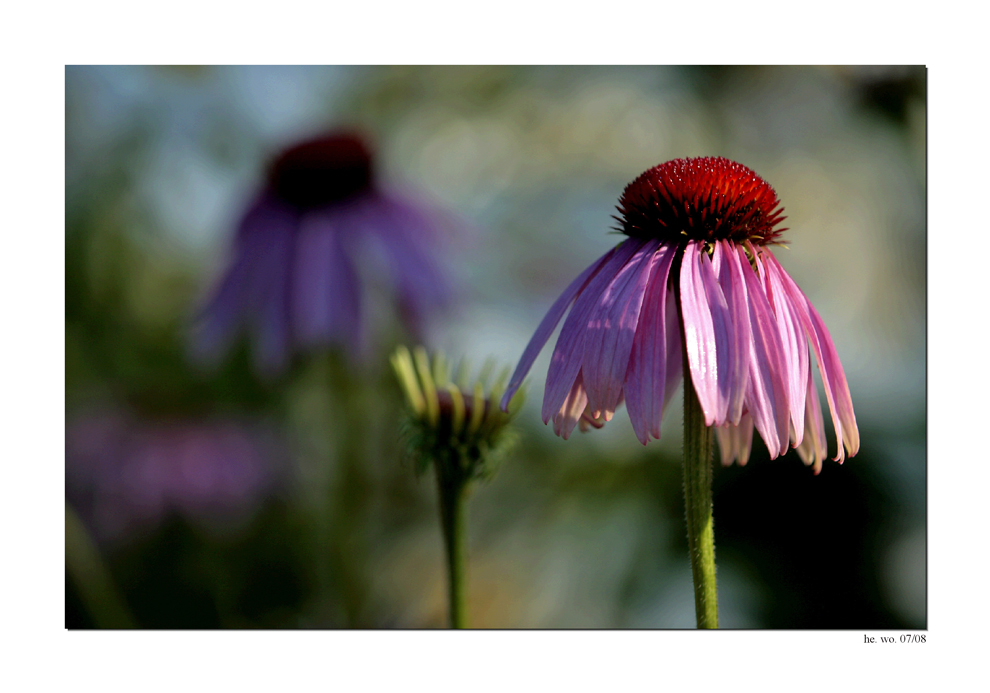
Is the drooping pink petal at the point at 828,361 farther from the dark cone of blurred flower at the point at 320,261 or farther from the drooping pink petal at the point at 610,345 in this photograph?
the dark cone of blurred flower at the point at 320,261

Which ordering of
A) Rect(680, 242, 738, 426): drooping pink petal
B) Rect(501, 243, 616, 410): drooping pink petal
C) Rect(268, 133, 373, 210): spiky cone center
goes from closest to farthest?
Rect(680, 242, 738, 426): drooping pink petal < Rect(501, 243, 616, 410): drooping pink petal < Rect(268, 133, 373, 210): spiky cone center

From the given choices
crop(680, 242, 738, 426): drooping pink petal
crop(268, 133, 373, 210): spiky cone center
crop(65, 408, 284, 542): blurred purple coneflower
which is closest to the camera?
crop(680, 242, 738, 426): drooping pink petal

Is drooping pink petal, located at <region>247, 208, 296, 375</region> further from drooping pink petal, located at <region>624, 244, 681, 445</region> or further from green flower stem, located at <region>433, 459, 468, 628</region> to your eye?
drooping pink petal, located at <region>624, 244, 681, 445</region>

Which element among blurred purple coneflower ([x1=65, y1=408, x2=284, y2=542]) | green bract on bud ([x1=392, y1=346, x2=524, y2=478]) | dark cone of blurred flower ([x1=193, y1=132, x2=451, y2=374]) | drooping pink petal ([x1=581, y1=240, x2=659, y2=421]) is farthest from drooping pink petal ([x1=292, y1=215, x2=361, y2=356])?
drooping pink petal ([x1=581, y1=240, x2=659, y2=421])

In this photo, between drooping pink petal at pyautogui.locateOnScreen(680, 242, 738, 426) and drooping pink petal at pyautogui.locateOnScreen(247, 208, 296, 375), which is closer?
drooping pink petal at pyautogui.locateOnScreen(680, 242, 738, 426)
